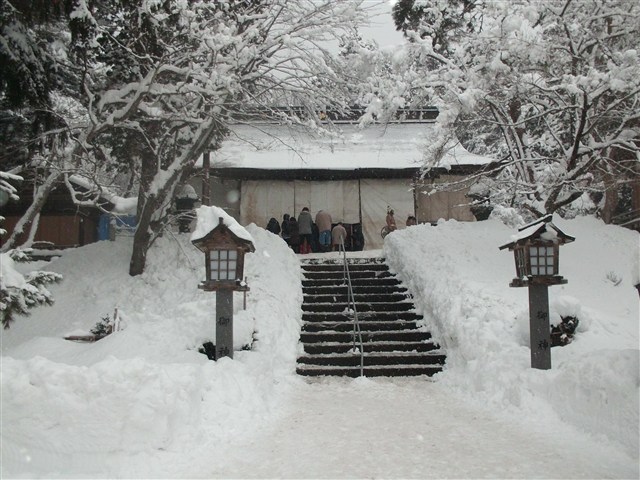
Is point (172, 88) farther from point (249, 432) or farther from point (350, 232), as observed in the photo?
point (350, 232)

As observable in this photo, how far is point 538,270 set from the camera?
7.59 meters

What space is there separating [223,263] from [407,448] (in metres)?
3.83

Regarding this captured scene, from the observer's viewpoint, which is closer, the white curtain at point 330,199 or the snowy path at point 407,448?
the snowy path at point 407,448


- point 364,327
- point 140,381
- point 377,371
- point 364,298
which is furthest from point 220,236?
point 364,298

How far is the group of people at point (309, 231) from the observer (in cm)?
1795

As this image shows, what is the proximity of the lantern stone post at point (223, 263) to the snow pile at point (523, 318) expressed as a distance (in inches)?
143

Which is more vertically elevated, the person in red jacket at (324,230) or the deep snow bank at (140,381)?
the person in red jacket at (324,230)

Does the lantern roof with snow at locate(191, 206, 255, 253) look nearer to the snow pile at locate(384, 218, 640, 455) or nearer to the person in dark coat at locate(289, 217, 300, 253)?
the snow pile at locate(384, 218, 640, 455)

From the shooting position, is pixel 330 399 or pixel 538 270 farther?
pixel 330 399

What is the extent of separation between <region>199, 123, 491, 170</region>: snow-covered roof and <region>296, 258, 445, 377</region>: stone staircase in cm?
598

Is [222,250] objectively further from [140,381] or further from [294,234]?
[294,234]

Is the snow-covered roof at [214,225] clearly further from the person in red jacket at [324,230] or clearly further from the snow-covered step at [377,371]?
the person in red jacket at [324,230]

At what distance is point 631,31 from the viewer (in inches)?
456

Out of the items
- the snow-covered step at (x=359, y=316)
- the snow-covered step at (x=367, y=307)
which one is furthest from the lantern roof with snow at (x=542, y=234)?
the snow-covered step at (x=367, y=307)
